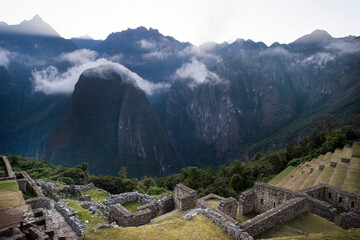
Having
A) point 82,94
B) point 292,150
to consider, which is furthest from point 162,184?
point 82,94

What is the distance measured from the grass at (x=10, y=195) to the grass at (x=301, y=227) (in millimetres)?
13212

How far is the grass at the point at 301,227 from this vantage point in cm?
1056

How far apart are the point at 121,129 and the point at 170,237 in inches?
5466

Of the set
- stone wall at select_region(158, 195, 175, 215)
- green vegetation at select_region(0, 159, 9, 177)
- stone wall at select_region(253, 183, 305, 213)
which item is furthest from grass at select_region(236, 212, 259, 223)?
green vegetation at select_region(0, 159, 9, 177)

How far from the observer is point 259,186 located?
1563cm

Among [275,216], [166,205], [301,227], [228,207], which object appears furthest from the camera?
[166,205]

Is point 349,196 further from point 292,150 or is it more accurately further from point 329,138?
point 292,150

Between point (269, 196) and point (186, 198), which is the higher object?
point (269, 196)

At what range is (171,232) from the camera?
26.8 ft

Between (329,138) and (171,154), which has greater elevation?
(329,138)

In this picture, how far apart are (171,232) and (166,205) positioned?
9.48m

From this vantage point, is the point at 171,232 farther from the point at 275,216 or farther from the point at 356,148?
the point at 356,148

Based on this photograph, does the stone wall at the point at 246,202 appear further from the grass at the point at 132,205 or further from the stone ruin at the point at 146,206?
the grass at the point at 132,205

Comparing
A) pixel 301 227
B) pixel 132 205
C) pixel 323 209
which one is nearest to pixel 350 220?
pixel 323 209
